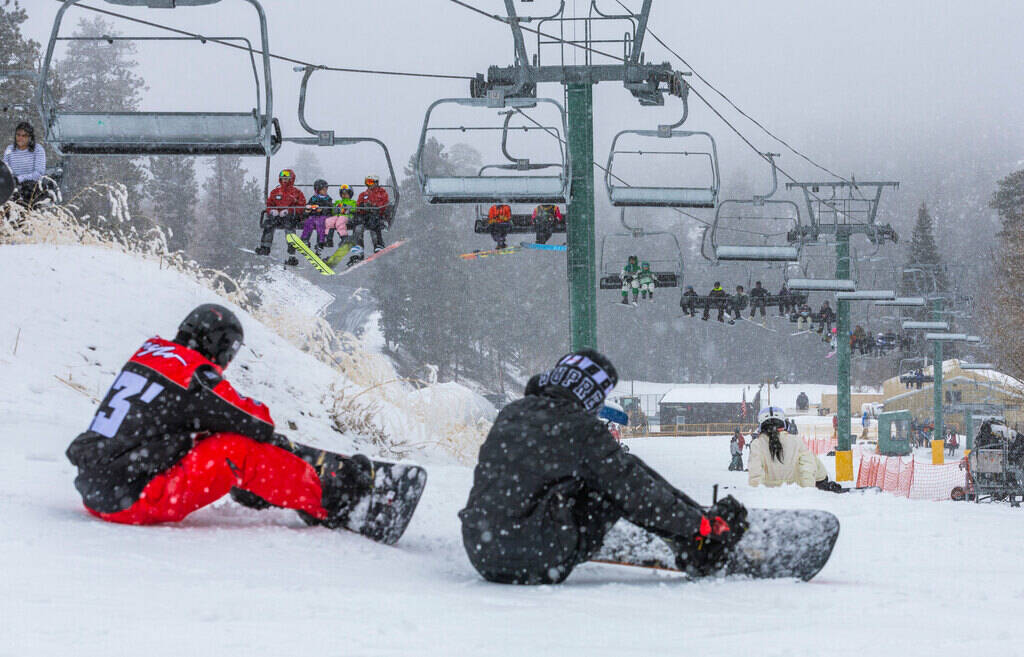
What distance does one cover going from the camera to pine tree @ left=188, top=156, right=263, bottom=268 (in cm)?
5416

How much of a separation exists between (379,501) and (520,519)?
1174mm

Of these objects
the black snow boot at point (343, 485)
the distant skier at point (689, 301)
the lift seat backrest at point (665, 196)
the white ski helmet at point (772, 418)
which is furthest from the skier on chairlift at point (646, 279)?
the black snow boot at point (343, 485)

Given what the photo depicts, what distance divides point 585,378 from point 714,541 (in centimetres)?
92

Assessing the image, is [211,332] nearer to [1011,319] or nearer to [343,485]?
[343,485]

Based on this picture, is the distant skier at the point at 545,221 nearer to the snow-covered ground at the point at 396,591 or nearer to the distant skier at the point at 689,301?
the snow-covered ground at the point at 396,591

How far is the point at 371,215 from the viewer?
1124cm

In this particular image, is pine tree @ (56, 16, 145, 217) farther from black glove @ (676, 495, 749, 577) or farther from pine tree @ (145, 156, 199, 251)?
black glove @ (676, 495, 749, 577)

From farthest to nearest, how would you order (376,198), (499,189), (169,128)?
1. (376,198)
2. (499,189)
3. (169,128)

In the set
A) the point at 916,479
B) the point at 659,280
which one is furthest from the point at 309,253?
the point at 916,479

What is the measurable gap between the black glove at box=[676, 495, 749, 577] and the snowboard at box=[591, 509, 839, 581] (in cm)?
5

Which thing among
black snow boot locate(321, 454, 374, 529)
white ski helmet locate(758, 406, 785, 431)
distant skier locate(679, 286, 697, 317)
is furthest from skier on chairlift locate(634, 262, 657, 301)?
black snow boot locate(321, 454, 374, 529)

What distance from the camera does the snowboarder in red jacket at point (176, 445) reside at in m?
4.50

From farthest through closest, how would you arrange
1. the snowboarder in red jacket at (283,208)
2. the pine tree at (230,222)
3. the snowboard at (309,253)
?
the pine tree at (230,222)
the snowboard at (309,253)
the snowboarder in red jacket at (283,208)

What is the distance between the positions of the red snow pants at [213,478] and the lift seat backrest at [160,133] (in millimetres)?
3803
